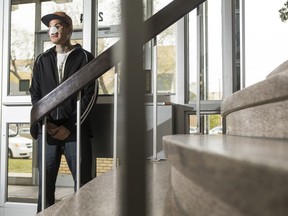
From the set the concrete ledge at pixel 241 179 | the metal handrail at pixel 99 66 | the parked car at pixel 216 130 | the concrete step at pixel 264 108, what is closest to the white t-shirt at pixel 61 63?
the metal handrail at pixel 99 66

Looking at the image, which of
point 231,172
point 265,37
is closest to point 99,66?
point 231,172

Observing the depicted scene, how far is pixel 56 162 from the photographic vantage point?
8.09 feet

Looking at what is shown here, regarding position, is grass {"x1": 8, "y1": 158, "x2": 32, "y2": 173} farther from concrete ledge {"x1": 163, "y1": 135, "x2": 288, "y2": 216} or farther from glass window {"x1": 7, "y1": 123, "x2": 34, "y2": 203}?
concrete ledge {"x1": 163, "y1": 135, "x2": 288, "y2": 216}

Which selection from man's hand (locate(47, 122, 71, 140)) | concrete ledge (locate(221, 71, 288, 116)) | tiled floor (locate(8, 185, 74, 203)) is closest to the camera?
concrete ledge (locate(221, 71, 288, 116))

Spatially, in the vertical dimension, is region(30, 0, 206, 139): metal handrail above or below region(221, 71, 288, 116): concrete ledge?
above

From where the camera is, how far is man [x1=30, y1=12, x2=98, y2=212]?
2.41 metres

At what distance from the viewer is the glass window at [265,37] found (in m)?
2.82

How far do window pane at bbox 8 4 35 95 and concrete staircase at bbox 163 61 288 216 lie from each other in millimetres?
2590

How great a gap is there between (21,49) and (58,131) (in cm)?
138

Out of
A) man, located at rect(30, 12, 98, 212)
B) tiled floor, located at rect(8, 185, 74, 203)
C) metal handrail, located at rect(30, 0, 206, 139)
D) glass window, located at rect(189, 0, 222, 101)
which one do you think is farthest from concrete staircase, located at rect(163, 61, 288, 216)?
tiled floor, located at rect(8, 185, 74, 203)

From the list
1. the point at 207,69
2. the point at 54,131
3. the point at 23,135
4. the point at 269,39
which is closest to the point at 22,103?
the point at 23,135

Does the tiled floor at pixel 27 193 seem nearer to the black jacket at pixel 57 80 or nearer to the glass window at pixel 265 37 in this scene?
the black jacket at pixel 57 80

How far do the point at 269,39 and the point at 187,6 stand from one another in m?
1.50

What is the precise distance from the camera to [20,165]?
3363mm
